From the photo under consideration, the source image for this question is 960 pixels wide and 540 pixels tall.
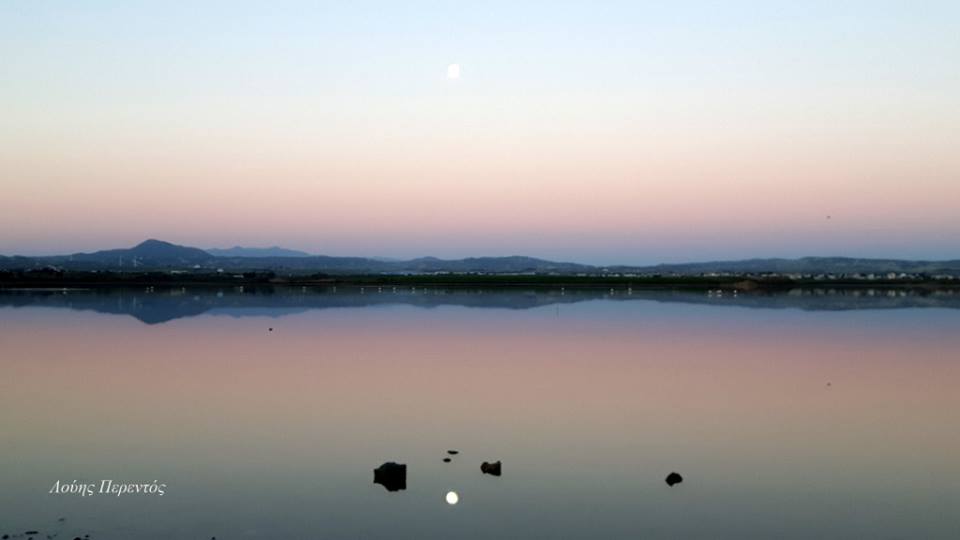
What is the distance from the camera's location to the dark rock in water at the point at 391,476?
7.94 meters

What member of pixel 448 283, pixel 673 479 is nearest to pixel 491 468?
pixel 673 479

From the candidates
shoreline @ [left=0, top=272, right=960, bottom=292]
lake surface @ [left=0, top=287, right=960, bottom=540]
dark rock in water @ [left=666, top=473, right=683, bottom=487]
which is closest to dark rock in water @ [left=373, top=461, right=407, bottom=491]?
lake surface @ [left=0, top=287, right=960, bottom=540]

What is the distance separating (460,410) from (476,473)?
11.1 feet

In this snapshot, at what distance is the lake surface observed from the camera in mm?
7138

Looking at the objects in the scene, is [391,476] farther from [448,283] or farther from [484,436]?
[448,283]

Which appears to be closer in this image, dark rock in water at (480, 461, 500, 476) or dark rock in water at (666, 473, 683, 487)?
dark rock in water at (666, 473, 683, 487)

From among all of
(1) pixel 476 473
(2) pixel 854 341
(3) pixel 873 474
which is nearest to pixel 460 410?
(1) pixel 476 473

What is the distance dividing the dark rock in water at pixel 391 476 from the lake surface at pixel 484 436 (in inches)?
4.3

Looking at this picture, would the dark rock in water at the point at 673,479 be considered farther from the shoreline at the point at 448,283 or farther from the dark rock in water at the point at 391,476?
the shoreline at the point at 448,283

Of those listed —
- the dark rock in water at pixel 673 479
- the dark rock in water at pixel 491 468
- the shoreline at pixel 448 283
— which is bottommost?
the dark rock in water at pixel 673 479

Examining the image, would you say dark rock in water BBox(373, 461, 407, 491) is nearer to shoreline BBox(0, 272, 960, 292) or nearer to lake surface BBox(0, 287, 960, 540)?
lake surface BBox(0, 287, 960, 540)

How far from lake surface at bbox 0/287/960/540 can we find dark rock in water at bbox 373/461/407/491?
11 centimetres

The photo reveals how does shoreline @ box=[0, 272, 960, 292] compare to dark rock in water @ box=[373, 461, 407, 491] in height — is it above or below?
above

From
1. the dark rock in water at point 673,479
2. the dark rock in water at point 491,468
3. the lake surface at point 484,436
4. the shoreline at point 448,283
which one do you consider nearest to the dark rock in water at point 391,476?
the lake surface at point 484,436
